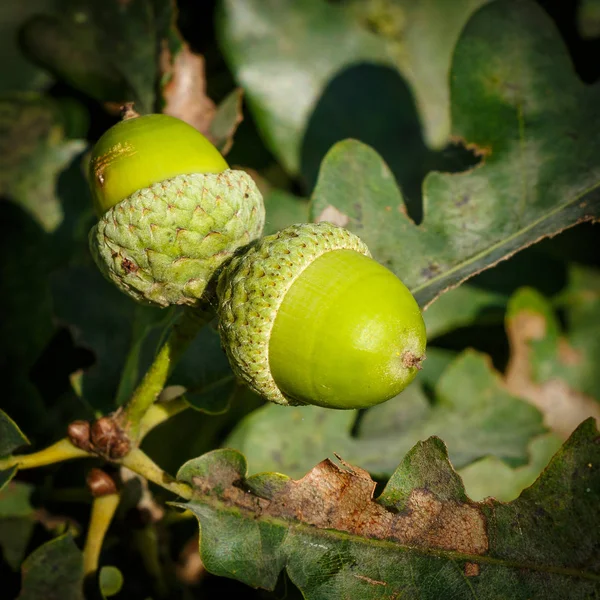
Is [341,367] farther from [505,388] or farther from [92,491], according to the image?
[505,388]

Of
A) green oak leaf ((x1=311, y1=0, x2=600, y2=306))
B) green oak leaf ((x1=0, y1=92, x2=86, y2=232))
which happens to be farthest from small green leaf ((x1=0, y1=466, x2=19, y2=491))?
green oak leaf ((x1=0, y1=92, x2=86, y2=232))

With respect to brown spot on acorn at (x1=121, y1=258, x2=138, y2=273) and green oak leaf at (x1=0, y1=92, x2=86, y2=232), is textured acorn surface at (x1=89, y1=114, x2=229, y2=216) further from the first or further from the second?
green oak leaf at (x1=0, y1=92, x2=86, y2=232)

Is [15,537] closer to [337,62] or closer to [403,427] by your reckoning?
[403,427]

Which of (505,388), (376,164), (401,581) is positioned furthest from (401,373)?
(505,388)

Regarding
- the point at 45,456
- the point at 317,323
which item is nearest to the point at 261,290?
the point at 317,323

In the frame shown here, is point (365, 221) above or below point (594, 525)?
above
